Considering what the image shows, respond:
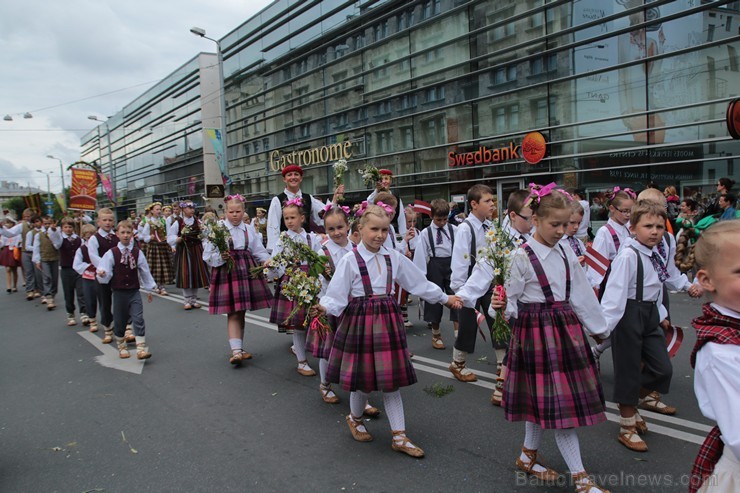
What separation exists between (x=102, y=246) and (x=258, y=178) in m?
27.6

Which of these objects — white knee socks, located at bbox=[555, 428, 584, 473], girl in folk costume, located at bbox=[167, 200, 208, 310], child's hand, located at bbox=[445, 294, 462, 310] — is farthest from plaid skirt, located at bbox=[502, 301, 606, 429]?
girl in folk costume, located at bbox=[167, 200, 208, 310]

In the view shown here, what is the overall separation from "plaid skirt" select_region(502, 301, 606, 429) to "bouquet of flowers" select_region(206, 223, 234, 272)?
168 inches

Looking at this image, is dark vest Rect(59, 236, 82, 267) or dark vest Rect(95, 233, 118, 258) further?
dark vest Rect(59, 236, 82, 267)

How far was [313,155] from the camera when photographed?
1107 inches

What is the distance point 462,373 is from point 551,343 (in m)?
2.34

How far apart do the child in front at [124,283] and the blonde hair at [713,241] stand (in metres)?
6.72

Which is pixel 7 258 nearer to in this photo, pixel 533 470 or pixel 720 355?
pixel 533 470

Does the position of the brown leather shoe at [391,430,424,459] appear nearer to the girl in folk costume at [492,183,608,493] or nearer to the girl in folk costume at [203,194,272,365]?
the girl in folk costume at [492,183,608,493]

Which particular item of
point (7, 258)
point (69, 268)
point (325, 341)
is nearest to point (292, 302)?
point (325, 341)

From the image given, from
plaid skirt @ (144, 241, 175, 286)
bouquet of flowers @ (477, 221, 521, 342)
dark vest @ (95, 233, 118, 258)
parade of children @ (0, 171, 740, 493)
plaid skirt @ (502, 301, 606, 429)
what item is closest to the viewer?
parade of children @ (0, 171, 740, 493)

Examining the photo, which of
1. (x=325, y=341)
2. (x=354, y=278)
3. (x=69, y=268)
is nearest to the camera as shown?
(x=354, y=278)

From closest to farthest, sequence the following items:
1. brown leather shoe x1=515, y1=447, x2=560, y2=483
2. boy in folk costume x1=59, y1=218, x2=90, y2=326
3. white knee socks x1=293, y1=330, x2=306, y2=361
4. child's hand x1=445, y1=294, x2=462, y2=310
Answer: brown leather shoe x1=515, y1=447, x2=560, y2=483
child's hand x1=445, y1=294, x2=462, y2=310
white knee socks x1=293, y1=330, x2=306, y2=361
boy in folk costume x1=59, y1=218, x2=90, y2=326

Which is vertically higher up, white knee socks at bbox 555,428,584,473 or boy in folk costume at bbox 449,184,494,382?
boy in folk costume at bbox 449,184,494,382

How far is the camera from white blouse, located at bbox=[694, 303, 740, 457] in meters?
1.77
